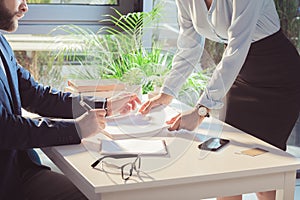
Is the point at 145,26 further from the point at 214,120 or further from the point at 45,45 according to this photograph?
the point at 214,120

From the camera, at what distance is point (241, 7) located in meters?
2.11

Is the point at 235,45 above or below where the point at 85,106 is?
above

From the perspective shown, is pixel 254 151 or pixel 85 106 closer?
pixel 254 151

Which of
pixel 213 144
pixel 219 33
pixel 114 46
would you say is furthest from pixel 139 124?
pixel 114 46

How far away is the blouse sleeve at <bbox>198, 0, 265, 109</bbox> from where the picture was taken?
2.11 m

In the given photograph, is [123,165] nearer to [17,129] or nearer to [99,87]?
[17,129]

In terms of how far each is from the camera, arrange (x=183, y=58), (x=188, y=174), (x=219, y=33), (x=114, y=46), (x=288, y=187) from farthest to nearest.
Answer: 1. (x=114, y=46)
2. (x=219, y=33)
3. (x=183, y=58)
4. (x=288, y=187)
5. (x=188, y=174)

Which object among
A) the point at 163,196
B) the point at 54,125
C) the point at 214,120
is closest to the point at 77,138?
the point at 54,125

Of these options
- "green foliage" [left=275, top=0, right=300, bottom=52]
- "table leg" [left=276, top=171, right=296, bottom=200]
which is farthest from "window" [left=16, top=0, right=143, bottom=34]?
"table leg" [left=276, top=171, right=296, bottom=200]

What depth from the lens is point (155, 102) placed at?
225cm

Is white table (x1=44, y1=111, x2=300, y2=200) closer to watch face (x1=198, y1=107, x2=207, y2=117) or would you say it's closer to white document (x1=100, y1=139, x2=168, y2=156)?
white document (x1=100, y1=139, x2=168, y2=156)

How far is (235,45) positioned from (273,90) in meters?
0.37

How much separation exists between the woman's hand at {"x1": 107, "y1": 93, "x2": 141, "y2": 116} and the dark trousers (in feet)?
1.08

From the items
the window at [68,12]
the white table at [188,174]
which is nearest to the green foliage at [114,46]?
the window at [68,12]
